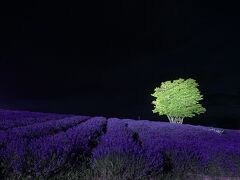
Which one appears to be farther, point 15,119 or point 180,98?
point 180,98

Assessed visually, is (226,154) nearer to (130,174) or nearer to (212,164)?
(212,164)

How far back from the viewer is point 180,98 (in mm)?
51094

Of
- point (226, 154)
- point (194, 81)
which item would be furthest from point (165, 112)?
point (226, 154)

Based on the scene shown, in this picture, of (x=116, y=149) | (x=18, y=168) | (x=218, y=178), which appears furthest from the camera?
(x=218, y=178)

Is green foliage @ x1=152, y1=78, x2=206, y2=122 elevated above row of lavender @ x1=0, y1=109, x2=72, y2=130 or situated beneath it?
elevated above

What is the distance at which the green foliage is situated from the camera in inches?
2009

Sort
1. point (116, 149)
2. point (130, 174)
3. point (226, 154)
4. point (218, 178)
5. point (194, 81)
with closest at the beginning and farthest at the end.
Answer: point (130, 174), point (116, 149), point (218, 178), point (226, 154), point (194, 81)

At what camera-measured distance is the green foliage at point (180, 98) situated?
5103 centimetres

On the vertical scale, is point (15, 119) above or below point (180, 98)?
below

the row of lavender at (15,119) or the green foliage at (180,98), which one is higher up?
the green foliage at (180,98)

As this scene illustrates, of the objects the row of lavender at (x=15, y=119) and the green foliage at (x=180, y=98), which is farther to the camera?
the green foliage at (x=180, y=98)

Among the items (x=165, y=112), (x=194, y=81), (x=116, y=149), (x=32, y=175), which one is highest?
(x=194, y=81)

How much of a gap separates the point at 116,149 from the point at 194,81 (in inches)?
1716

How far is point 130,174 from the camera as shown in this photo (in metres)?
8.78
